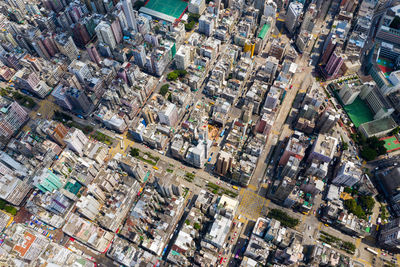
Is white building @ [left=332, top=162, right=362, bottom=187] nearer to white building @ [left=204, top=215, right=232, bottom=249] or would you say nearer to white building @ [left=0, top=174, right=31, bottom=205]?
white building @ [left=204, top=215, right=232, bottom=249]

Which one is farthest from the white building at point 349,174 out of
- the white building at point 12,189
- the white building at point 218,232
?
the white building at point 12,189

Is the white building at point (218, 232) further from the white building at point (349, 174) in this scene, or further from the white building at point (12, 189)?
the white building at point (12, 189)

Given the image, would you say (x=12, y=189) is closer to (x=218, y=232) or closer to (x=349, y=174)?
(x=218, y=232)

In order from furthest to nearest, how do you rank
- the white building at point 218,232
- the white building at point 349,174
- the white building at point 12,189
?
1. the white building at point 349,174
2. the white building at point 12,189
3. the white building at point 218,232

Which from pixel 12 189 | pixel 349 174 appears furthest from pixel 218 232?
pixel 12 189

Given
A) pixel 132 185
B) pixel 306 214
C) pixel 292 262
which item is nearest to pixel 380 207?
pixel 306 214

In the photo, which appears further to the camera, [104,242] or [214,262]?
[104,242]

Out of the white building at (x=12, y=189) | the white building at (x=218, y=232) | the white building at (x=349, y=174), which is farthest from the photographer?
the white building at (x=349, y=174)

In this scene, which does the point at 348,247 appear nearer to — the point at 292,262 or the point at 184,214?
the point at 292,262
